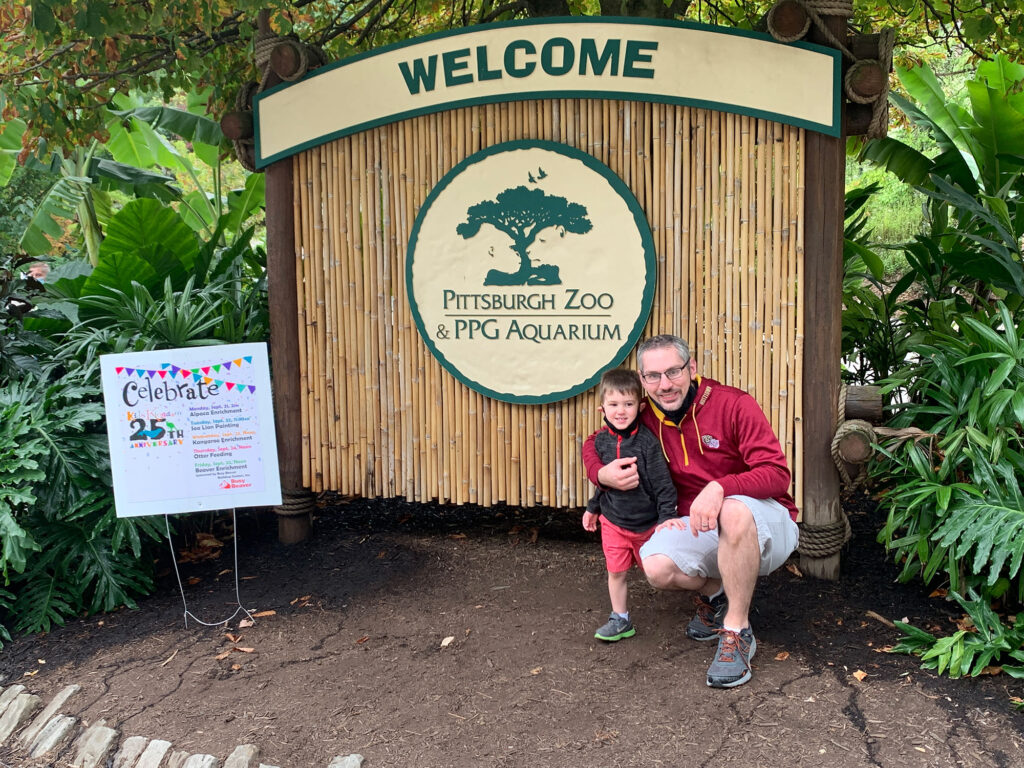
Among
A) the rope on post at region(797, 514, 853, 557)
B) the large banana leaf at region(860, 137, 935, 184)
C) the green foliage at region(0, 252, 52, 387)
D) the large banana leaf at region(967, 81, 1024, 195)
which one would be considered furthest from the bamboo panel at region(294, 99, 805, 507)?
the large banana leaf at region(860, 137, 935, 184)

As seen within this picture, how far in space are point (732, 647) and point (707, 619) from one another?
0.40 metres

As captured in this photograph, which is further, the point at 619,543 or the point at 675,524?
the point at 619,543

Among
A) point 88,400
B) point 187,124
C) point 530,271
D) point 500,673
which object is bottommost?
point 500,673

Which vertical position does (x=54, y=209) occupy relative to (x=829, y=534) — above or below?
above

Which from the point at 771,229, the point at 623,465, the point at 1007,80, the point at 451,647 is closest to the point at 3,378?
the point at 451,647

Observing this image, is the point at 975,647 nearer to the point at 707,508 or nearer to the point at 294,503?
the point at 707,508

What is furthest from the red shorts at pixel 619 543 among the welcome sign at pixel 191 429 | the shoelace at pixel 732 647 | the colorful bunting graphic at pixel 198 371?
the colorful bunting graphic at pixel 198 371

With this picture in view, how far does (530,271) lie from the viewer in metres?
4.69

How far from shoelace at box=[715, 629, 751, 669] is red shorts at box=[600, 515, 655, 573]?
456 mm

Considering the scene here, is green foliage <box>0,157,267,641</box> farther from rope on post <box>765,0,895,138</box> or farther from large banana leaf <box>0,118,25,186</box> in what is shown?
large banana leaf <box>0,118,25,186</box>

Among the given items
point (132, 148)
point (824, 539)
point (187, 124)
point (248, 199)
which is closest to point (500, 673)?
point (824, 539)

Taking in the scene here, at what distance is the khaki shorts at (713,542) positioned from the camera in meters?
3.60

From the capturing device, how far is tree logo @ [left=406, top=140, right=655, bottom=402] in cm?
457

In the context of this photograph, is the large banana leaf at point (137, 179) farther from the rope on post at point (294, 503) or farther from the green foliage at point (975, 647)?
the green foliage at point (975, 647)
